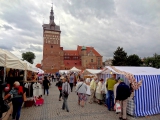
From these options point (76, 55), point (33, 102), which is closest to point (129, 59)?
point (76, 55)

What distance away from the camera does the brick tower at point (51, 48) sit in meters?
58.6

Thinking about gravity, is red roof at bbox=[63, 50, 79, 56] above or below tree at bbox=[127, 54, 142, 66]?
above

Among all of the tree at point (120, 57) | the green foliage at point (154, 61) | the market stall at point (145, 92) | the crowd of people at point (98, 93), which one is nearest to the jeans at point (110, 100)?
the crowd of people at point (98, 93)

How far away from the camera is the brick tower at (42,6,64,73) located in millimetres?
58594

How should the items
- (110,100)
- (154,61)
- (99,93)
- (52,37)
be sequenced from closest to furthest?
(110,100) < (99,93) < (154,61) < (52,37)

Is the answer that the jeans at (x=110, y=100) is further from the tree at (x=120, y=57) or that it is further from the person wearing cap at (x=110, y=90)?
the tree at (x=120, y=57)

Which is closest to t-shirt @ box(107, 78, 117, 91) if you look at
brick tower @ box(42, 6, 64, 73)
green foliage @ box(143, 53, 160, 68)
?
green foliage @ box(143, 53, 160, 68)

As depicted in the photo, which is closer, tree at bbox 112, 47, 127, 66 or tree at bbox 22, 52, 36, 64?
tree at bbox 112, 47, 127, 66

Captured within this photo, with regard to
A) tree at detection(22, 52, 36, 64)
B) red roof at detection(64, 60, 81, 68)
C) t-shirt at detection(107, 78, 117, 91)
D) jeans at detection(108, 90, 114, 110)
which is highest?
tree at detection(22, 52, 36, 64)

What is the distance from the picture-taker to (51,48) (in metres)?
59.3

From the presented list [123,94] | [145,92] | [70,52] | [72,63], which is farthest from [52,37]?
[123,94]

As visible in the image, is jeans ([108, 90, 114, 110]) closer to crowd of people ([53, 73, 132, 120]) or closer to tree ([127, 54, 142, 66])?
crowd of people ([53, 73, 132, 120])

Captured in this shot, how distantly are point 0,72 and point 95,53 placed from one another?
221 feet

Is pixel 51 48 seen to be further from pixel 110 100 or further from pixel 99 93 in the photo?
pixel 110 100
